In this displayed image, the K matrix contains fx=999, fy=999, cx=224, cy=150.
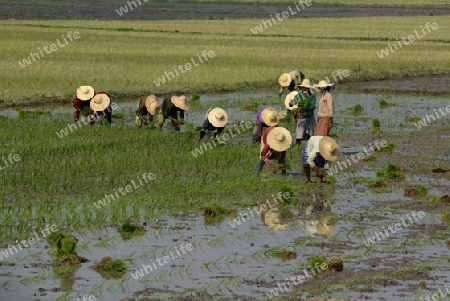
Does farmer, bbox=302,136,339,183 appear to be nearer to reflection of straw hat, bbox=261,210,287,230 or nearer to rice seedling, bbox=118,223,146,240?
reflection of straw hat, bbox=261,210,287,230

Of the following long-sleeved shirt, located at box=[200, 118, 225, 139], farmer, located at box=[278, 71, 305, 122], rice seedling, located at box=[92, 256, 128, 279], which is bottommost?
rice seedling, located at box=[92, 256, 128, 279]

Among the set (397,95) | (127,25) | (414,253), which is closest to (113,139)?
(414,253)

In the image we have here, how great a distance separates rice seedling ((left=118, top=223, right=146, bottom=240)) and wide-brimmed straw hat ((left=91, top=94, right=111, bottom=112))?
764cm

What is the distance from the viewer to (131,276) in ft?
31.3

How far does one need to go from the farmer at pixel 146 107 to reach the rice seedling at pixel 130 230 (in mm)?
7579

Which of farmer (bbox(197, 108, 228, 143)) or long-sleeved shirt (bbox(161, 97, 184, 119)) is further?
long-sleeved shirt (bbox(161, 97, 184, 119))

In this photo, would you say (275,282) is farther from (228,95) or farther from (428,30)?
(428,30)

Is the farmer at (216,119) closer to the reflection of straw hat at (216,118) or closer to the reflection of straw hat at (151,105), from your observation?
the reflection of straw hat at (216,118)

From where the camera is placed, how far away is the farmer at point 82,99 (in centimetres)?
1914

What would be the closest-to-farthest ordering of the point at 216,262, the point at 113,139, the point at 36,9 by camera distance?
the point at 216,262 → the point at 113,139 → the point at 36,9

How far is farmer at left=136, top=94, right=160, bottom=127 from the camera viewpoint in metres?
18.9

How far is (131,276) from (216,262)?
1033mm

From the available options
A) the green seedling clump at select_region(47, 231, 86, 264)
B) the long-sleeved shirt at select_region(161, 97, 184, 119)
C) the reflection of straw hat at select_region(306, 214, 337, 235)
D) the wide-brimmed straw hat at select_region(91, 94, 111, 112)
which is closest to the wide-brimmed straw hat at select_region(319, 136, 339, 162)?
the reflection of straw hat at select_region(306, 214, 337, 235)

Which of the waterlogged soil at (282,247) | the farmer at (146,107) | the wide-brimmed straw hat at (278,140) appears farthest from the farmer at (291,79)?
the wide-brimmed straw hat at (278,140)
